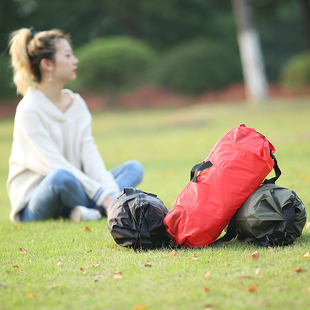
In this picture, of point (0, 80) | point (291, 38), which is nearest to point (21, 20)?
point (0, 80)

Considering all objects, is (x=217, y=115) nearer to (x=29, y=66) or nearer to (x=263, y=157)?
(x=29, y=66)

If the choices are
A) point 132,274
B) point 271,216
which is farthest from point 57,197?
point 271,216

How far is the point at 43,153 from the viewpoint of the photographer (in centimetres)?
383

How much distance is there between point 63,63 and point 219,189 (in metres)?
2.25

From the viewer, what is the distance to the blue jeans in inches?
143

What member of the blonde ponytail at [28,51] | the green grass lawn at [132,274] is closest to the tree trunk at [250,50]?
the green grass lawn at [132,274]

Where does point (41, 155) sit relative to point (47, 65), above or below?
below

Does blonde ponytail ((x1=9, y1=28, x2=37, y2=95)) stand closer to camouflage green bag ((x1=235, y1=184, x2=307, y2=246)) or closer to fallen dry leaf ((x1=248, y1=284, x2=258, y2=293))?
camouflage green bag ((x1=235, y1=184, x2=307, y2=246))

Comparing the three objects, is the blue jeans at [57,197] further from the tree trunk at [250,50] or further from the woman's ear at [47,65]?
the tree trunk at [250,50]

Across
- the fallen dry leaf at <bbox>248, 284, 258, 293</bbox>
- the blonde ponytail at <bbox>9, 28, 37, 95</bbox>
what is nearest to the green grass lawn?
the fallen dry leaf at <bbox>248, 284, 258, 293</bbox>

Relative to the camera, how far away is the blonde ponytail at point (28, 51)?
3.95m

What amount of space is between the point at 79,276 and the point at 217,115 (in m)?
11.7

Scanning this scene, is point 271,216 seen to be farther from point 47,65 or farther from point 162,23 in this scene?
→ point 162,23

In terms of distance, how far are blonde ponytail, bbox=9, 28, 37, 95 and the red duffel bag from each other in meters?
2.17
